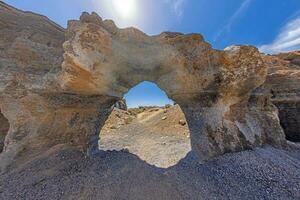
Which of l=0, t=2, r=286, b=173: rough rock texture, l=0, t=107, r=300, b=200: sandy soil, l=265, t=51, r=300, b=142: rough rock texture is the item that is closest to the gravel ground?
l=0, t=107, r=300, b=200: sandy soil

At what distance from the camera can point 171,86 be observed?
21.2 ft

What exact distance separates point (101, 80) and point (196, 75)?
3.47 m

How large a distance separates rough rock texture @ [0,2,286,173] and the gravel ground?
530mm

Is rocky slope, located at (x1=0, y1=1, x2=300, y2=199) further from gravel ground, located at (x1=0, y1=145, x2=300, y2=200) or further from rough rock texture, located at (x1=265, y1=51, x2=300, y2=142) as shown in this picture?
rough rock texture, located at (x1=265, y1=51, x2=300, y2=142)

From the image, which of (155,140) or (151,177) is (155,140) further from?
(151,177)

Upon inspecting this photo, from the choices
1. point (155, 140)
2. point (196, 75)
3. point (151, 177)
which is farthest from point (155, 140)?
point (196, 75)

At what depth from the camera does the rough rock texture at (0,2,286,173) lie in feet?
16.7

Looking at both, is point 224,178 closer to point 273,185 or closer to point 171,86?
point 273,185

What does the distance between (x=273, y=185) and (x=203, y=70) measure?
3984 millimetres

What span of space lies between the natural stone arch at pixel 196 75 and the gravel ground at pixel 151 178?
2.77 ft

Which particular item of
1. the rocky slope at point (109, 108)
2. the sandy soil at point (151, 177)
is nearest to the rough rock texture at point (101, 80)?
the rocky slope at point (109, 108)

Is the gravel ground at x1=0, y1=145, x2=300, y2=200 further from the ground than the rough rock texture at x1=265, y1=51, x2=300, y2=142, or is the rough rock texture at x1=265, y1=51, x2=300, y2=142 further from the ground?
the rough rock texture at x1=265, y1=51, x2=300, y2=142

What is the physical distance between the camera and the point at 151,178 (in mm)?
4824

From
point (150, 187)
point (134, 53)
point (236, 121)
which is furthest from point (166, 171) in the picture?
point (134, 53)
